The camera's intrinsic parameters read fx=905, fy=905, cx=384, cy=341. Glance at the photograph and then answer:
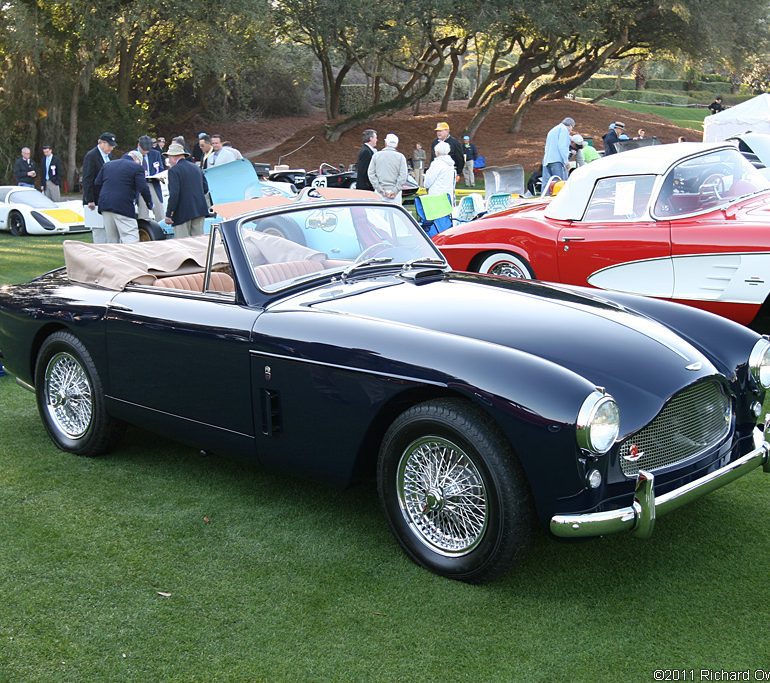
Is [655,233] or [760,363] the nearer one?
[760,363]

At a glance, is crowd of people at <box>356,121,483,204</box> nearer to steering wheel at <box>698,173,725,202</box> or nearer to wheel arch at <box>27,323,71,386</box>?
steering wheel at <box>698,173,725,202</box>

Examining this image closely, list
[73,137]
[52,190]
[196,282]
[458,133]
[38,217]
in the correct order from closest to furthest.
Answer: [196,282] → [38,217] → [52,190] → [73,137] → [458,133]

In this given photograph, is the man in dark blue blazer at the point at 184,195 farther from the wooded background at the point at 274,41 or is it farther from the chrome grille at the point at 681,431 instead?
the wooded background at the point at 274,41

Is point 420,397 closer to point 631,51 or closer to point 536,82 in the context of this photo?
point 631,51

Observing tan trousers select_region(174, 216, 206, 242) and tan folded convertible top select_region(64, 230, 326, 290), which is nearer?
tan folded convertible top select_region(64, 230, 326, 290)

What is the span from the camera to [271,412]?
13.9ft

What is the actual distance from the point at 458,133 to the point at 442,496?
3469 centimetres

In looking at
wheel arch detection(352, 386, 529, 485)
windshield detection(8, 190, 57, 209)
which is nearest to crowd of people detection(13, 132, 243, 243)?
windshield detection(8, 190, 57, 209)

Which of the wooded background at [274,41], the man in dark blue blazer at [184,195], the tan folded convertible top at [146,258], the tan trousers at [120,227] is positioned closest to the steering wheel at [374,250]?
the tan folded convertible top at [146,258]

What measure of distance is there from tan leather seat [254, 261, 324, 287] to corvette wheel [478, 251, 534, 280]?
12.8ft

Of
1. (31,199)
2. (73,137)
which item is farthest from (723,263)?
(73,137)

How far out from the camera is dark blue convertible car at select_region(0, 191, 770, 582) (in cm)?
347

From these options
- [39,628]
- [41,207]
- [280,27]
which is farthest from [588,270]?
[280,27]

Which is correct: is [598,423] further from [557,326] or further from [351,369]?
[351,369]
